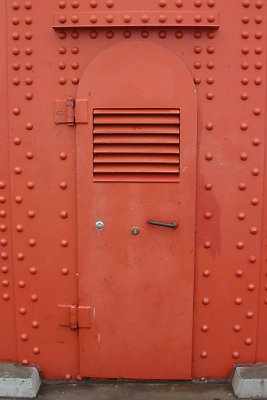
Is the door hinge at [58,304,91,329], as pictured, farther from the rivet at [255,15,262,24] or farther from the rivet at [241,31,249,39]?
the rivet at [255,15,262,24]

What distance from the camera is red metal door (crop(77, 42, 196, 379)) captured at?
300 centimetres

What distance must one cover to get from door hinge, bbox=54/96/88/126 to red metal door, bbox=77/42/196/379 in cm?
4

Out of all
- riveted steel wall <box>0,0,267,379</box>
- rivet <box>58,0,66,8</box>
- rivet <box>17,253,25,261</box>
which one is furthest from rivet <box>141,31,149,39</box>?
rivet <box>17,253,25,261</box>

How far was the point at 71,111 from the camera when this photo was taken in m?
3.04

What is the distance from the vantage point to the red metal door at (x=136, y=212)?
9.84 feet

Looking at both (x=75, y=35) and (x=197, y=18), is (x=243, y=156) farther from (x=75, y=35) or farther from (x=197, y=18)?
(x=75, y=35)

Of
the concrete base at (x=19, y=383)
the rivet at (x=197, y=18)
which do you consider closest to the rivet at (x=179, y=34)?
Answer: the rivet at (x=197, y=18)

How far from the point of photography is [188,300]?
3.17m

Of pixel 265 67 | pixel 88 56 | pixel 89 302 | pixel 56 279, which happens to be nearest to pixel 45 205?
pixel 56 279

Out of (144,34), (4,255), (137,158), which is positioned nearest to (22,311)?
(4,255)

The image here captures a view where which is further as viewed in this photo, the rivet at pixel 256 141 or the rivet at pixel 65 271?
the rivet at pixel 65 271

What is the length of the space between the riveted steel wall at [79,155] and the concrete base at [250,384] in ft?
0.31

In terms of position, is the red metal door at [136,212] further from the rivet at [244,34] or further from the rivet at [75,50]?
the rivet at [244,34]

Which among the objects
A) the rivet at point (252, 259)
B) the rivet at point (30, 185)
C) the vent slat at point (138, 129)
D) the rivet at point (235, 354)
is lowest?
the rivet at point (235, 354)
